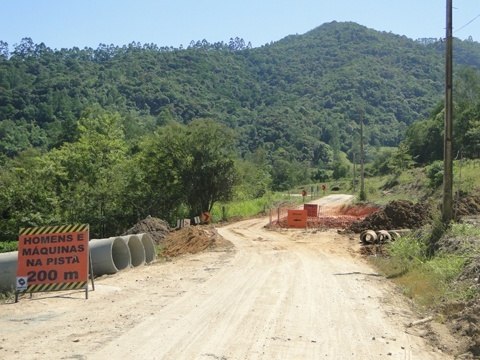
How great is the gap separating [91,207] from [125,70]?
148 m

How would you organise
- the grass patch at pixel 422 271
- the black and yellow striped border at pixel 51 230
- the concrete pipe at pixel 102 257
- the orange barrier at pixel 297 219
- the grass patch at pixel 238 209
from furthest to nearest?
the grass patch at pixel 238 209
the orange barrier at pixel 297 219
the concrete pipe at pixel 102 257
the black and yellow striped border at pixel 51 230
the grass patch at pixel 422 271

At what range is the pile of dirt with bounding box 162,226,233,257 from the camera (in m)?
25.5

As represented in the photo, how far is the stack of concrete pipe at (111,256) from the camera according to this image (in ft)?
54.2

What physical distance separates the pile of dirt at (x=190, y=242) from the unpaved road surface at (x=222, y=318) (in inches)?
229

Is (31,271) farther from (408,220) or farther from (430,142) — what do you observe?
(430,142)

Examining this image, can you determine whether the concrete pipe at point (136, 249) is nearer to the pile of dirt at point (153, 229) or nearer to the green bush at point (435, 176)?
the pile of dirt at point (153, 229)

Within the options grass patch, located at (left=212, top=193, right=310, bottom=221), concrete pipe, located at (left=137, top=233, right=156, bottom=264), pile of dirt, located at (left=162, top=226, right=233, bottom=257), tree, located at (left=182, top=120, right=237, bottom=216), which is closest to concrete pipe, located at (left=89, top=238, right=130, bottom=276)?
concrete pipe, located at (left=137, top=233, right=156, bottom=264)

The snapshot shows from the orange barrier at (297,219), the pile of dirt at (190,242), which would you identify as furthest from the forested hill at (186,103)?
the pile of dirt at (190,242)

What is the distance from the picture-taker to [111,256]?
19.0 metres

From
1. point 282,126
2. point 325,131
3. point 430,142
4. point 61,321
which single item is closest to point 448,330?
point 61,321

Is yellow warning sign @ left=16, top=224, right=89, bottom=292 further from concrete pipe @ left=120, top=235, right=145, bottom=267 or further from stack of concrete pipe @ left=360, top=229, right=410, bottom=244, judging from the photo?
stack of concrete pipe @ left=360, top=229, right=410, bottom=244

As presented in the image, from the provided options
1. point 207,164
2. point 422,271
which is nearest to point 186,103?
point 207,164

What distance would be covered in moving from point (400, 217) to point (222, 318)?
63.6ft

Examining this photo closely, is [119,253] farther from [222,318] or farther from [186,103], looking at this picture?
[186,103]
